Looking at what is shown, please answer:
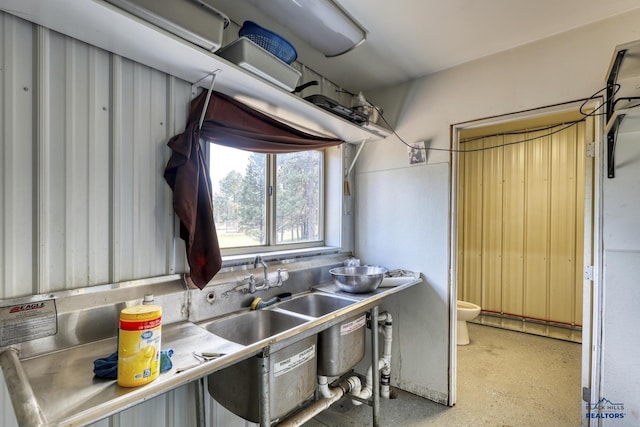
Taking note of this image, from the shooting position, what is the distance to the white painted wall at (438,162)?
1649 mm

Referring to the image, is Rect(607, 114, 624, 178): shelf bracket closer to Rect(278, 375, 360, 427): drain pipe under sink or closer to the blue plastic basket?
the blue plastic basket

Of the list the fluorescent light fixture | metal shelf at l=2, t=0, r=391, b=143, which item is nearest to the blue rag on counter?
metal shelf at l=2, t=0, r=391, b=143

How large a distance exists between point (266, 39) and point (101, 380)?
1.46 m

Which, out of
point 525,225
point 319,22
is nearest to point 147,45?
point 319,22

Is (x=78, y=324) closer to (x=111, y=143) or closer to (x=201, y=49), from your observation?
(x=111, y=143)

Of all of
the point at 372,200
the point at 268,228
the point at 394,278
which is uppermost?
the point at 372,200

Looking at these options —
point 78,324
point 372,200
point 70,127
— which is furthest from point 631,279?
point 70,127

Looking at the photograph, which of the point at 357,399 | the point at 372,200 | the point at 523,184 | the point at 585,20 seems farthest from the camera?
the point at 523,184

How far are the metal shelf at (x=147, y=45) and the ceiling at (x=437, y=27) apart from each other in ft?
1.46

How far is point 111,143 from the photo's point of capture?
4.06 ft

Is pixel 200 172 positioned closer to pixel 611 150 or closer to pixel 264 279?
pixel 264 279

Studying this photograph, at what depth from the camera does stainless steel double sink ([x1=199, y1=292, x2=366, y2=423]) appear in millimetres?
1256

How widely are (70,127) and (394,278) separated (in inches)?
78.6
